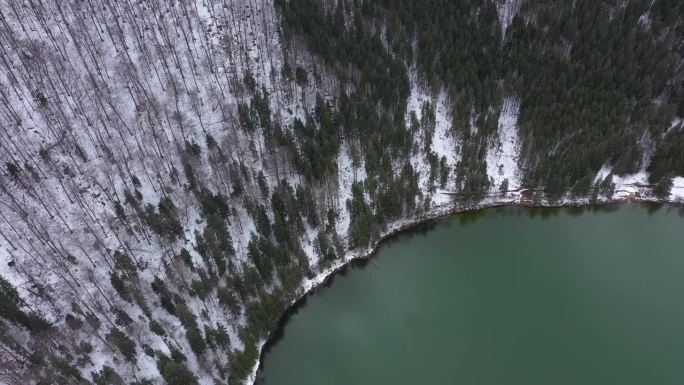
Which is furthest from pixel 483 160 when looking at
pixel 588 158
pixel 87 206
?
pixel 87 206

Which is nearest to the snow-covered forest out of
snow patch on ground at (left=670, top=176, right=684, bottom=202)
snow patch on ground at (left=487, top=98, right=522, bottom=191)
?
snow patch on ground at (left=487, top=98, right=522, bottom=191)

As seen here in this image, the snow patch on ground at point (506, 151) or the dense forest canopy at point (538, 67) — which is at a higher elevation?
the dense forest canopy at point (538, 67)

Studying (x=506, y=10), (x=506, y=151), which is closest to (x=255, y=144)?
(x=506, y=151)

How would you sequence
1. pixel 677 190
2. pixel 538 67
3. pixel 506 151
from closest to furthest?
pixel 677 190 → pixel 506 151 → pixel 538 67

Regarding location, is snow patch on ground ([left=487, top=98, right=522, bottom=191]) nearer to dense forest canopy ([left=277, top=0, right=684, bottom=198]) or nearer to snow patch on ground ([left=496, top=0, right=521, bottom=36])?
dense forest canopy ([left=277, top=0, right=684, bottom=198])

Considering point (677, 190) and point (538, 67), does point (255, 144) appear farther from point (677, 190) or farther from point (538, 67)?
point (677, 190)

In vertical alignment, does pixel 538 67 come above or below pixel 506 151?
above

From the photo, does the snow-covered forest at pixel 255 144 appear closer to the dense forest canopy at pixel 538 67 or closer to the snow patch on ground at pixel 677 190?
the dense forest canopy at pixel 538 67

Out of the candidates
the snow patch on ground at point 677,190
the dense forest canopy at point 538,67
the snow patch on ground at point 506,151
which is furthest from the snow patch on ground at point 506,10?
the snow patch on ground at point 677,190
